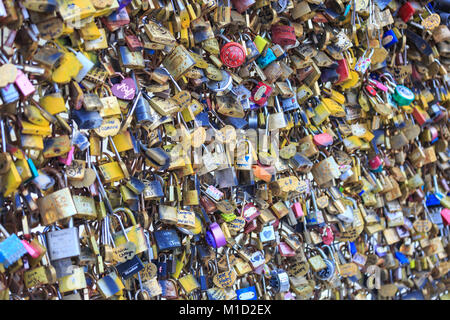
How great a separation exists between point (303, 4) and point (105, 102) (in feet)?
2.91

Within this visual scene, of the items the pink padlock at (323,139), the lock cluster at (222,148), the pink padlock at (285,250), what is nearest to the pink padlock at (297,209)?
the lock cluster at (222,148)

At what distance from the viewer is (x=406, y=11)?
246 centimetres

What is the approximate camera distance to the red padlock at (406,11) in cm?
245

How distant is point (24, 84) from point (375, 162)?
5.30 ft

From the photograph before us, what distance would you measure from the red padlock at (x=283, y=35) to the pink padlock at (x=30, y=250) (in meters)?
A: 1.14

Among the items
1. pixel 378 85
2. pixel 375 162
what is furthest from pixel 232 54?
pixel 375 162

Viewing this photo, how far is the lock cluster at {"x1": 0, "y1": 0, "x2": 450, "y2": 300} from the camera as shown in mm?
1492

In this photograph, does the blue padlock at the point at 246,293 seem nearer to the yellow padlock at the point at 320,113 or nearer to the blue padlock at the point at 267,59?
the yellow padlock at the point at 320,113

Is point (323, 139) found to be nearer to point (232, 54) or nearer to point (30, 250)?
point (232, 54)

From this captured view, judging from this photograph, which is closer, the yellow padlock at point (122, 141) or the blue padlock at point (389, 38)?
the yellow padlock at point (122, 141)

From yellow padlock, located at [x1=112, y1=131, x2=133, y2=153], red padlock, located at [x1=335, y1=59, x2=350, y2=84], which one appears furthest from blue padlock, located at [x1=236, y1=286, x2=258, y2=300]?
red padlock, located at [x1=335, y1=59, x2=350, y2=84]

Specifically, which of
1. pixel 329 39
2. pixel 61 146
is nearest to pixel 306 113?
pixel 329 39

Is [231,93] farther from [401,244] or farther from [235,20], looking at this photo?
[401,244]

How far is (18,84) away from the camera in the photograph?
139 cm
